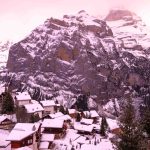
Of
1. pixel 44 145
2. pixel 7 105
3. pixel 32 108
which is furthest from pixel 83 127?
pixel 44 145

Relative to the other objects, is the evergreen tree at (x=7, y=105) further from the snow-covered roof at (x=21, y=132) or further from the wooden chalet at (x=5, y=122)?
the snow-covered roof at (x=21, y=132)

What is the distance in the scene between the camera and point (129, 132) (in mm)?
33469

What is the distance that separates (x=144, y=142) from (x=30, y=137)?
49.8m

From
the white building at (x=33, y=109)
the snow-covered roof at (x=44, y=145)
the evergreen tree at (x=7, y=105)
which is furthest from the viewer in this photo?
the white building at (x=33, y=109)

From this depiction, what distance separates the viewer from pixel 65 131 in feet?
348

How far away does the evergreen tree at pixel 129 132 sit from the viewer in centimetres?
3325

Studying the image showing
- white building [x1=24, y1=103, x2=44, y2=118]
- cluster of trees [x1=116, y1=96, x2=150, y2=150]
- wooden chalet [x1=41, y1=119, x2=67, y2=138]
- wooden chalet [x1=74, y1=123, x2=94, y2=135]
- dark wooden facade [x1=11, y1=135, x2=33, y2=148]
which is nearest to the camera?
cluster of trees [x1=116, y1=96, x2=150, y2=150]

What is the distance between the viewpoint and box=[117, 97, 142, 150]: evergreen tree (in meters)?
33.2

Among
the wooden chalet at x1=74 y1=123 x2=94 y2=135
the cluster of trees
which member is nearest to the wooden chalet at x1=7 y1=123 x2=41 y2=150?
the wooden chalet at x1=74 y1=123 x2=94 y2=135

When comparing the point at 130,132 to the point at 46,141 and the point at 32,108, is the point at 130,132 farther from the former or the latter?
the point at 32,108

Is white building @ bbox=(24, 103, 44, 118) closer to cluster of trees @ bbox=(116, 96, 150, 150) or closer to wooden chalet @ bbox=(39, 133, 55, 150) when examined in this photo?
wooden chalet @ bbox=(39, 133, 55, 150)

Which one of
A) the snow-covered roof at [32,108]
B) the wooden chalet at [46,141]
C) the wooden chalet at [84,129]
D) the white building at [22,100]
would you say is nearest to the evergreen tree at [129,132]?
the wooden chalet at [46,141]

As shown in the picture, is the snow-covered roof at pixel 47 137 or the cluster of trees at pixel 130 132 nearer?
the cluster of trees at pixel 130 132

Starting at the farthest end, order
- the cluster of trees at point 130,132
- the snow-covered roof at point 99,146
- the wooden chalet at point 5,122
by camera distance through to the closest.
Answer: the wooden chalet at point 5,122
the snow-covered roof at point 99,146
the cluster of trees at point 130,132
